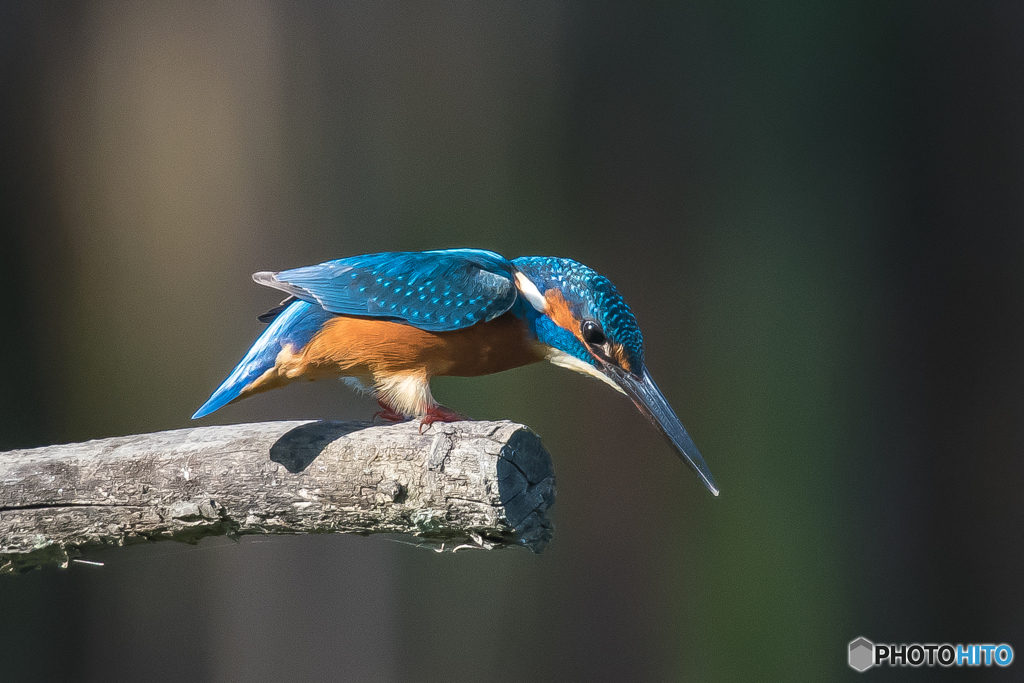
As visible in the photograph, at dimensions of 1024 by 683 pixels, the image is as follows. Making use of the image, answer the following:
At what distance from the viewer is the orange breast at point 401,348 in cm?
141

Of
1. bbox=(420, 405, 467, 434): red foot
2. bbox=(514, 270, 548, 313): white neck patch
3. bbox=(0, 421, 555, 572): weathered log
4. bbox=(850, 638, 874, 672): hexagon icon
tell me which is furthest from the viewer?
bbox=(850, 638, 874, 672): hexagon icon

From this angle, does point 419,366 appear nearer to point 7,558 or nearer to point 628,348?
point 628,348

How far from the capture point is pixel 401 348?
1.42 meters

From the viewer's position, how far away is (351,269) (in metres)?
1.45

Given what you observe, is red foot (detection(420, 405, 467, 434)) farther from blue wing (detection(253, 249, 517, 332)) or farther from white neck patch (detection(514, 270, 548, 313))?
white neck patch (detection(514, 270, 548, 313))

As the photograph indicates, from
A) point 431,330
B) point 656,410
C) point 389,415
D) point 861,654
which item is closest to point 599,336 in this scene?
point 656,410

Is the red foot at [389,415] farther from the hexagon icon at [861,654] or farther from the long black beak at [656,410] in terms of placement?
the hexagon icon at [861,654]

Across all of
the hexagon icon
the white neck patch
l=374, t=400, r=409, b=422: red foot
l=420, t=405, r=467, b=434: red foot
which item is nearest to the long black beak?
the white neck patch

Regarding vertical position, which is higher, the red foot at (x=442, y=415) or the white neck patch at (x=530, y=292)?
the white neck patch at (x=530, y=292)

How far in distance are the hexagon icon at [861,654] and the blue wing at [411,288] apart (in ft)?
4.70

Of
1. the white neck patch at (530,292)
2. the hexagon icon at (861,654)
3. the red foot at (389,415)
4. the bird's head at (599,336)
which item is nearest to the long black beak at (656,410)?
the bird's head at (599,336)

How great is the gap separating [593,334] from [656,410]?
176 mm

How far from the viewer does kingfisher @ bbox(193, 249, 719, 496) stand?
1.40m

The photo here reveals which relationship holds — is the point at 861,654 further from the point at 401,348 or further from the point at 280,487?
the point at 280,487
